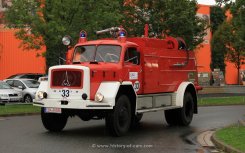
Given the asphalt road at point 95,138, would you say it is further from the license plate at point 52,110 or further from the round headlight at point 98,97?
the round headlight at point 98,97

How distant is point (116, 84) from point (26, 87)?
16.8m

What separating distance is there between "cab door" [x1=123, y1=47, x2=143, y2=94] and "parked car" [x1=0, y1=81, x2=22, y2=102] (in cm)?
1479

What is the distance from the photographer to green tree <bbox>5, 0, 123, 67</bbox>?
1025 inches

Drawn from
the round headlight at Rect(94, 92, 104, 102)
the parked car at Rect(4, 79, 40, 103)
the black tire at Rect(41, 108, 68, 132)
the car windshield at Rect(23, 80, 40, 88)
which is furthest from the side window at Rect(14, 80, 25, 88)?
the round headlight at Rect(94, 92, 104, 102)

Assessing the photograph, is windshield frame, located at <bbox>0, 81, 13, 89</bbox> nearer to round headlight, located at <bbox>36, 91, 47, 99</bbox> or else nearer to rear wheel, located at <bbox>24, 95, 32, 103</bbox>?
rear wheel, located at <bbox>24, 95, 32, 103</bbox>

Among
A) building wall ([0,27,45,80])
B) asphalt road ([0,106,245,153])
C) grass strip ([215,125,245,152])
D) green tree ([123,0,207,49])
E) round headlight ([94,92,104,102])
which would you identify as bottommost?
asphalt road ([0,106,245,153])

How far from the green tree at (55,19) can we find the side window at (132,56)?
1173 cm

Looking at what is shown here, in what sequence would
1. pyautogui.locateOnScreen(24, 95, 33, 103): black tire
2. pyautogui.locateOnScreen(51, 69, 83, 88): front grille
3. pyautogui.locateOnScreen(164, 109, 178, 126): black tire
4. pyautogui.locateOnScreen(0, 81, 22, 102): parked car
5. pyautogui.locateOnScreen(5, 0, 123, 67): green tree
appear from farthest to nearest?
pyautogui.locateOnScreen(24, 95, 33, 103): black tire
pyautogui.locateOnScreen(0, 81, 22, 102): parked car
pyautogui.locateOnScreen(5, 0, 123, 67): green tree
pyautogui.locateOnScreen(164, 109, 178, 126): black tire
pyautogui.locateOnScreen(51, 69, 83, 88): front grille

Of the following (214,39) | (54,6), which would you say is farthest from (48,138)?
(214,39)

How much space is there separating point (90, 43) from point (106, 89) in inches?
83.5

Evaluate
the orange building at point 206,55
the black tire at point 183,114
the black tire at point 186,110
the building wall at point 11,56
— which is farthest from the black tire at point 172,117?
the orange building at point 206,55

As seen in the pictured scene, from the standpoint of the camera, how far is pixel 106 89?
41.7 feet

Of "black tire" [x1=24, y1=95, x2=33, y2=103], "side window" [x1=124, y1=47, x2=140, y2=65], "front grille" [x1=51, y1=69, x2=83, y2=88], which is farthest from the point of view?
"black tire" [x1=24, y1=95, x2=33, y2=103]

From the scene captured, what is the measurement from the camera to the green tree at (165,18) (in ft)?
135
